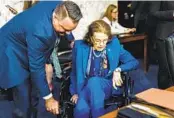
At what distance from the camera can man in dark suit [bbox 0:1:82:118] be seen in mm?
1720

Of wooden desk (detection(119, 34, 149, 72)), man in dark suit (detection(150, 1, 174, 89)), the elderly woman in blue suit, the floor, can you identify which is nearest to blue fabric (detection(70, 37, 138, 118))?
the elderly woman in blue suit

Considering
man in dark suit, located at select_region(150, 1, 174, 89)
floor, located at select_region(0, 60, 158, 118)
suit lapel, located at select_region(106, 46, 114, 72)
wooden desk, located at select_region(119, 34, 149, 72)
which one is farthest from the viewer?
wooden desk, located at select_region(119, 34, 149, 72)

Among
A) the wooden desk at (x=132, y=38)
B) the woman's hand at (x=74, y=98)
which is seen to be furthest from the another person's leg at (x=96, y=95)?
the wooden desk at (x=132, y=38)

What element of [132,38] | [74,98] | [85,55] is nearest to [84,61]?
[85,55]

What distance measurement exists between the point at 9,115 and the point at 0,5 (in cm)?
107

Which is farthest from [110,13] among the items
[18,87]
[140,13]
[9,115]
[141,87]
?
[18,87]

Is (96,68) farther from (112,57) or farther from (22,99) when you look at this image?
(22,99)

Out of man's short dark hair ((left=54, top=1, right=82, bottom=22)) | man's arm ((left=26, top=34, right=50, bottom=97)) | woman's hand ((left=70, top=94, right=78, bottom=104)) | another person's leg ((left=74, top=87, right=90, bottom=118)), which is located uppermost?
man's short dark hair ((left=54, top=1, right=82, bottom=22))

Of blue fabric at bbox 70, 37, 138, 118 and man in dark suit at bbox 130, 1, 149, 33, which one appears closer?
blue fabric at bbox 70, 37, 138, 118

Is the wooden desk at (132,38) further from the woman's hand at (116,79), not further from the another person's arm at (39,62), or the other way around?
the another person's arm at (39,62)

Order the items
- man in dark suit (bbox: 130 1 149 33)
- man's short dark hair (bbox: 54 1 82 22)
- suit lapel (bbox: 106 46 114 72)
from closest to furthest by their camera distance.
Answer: man's short dark hair (bbox: 54 1 82 22) → suit lapel (bbox: 106 46 114 72) → man in dark suit (bbox: 130 1 149 33)

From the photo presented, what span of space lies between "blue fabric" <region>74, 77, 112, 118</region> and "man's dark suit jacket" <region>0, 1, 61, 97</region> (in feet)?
1.27

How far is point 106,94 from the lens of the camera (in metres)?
2.26

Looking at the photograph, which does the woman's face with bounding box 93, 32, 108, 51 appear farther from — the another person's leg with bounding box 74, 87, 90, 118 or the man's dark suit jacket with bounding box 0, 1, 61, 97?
the man's dark suit jacket with bounding box 0, 1, 61, 97
